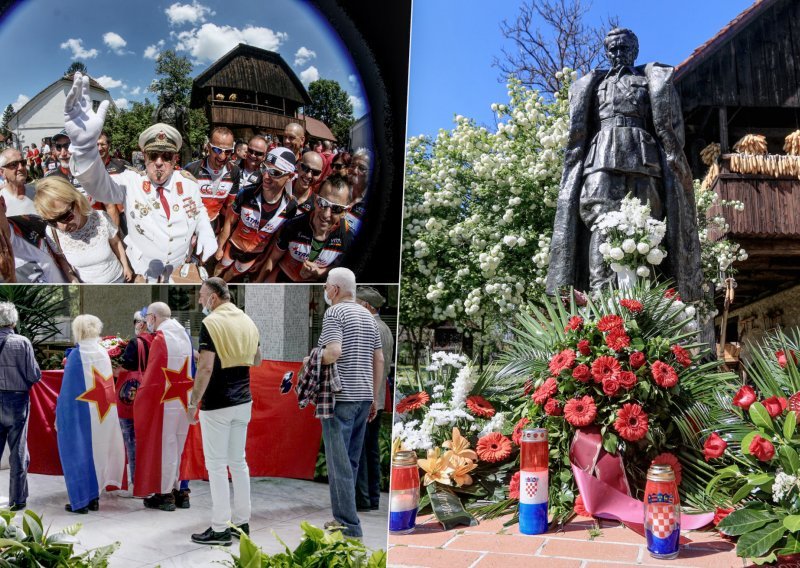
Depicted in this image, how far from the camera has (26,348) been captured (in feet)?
12.9

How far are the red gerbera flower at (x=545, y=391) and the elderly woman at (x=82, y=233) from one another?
1.88 m

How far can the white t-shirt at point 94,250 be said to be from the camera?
12.4ft

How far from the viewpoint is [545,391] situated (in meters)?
3.73

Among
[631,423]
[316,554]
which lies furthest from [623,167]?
[316,554]

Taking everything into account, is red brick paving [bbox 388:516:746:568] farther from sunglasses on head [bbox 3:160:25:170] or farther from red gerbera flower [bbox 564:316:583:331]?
sunglasses on head [bbox 3:160:25:170]

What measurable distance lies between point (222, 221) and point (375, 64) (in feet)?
3.11

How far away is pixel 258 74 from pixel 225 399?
1311mm

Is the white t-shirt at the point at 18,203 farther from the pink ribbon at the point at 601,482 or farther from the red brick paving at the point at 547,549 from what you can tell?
the pink ribbon at the point at 601,482

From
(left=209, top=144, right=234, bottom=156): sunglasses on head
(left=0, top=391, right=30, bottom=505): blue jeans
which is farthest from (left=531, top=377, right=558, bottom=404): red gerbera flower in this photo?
(left=0, top=391, right=30, bottom=505): blue jeans

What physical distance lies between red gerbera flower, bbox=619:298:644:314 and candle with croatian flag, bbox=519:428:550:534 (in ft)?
2.72

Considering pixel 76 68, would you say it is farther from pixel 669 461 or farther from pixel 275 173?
pixel 669 461

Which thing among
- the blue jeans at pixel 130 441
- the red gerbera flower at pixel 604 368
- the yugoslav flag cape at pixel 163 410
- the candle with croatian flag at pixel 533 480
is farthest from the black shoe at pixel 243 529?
the red gerbera flower at pixel 604 368

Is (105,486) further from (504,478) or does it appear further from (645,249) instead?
(645,249)

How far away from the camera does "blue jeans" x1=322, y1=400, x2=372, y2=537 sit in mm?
3012
